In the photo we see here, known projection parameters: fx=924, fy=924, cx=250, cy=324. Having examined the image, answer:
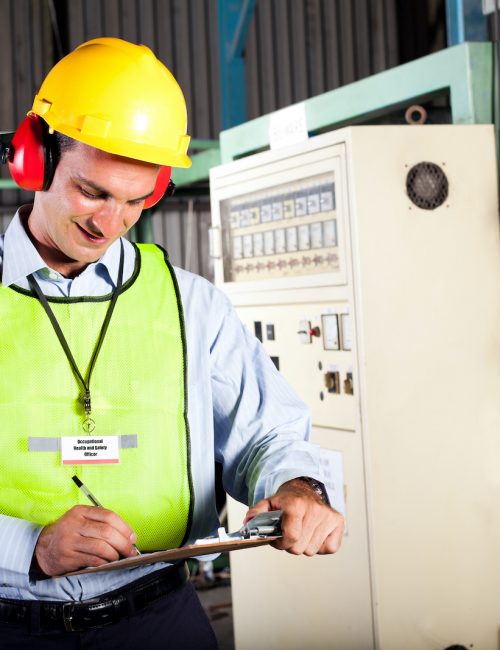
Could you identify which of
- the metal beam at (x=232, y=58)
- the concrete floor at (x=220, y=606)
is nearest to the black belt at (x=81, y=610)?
the concrete floor at (x=220, y=606)

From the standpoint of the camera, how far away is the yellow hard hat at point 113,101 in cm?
170

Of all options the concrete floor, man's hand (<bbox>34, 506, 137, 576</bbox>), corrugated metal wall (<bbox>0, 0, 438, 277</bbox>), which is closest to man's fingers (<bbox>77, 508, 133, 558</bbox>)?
man's hand (<bbox>34, 506, 137, 576</bbox>)

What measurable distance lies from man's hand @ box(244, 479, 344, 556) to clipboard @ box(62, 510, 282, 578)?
21 millimetres

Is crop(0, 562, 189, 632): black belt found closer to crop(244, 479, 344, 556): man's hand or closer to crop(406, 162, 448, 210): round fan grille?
crop(244, 479, 344, 556): man's hand

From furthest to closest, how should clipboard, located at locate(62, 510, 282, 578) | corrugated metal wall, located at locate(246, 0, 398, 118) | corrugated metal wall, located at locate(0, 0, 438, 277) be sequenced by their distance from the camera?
1. corrugated metal wall, located at locate(246, 0, 398, 118)
2. corrugated metal wall, located at locate(0, 0, 438, 277)
3. clipboard, located at locate(62, 510, 282, 578)

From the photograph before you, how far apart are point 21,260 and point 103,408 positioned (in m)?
0.32

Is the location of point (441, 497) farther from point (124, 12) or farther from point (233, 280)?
point (124, 12)

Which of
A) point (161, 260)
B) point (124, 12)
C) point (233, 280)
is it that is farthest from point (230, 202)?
point (124, 12)

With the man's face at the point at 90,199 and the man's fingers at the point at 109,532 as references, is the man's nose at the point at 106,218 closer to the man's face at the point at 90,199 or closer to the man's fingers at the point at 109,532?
the man's face at the point at 90,199

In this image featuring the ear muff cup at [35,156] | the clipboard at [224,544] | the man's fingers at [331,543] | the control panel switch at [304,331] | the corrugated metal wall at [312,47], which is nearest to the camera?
the clipboard at [224,544]

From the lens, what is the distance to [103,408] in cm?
171

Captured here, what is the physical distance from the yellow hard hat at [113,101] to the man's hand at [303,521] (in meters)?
0.67

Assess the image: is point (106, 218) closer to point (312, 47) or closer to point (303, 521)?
point (303, 521)

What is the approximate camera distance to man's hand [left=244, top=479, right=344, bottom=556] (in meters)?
1.55
